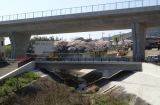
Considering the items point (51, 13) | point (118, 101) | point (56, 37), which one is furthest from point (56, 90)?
point (56, 37)

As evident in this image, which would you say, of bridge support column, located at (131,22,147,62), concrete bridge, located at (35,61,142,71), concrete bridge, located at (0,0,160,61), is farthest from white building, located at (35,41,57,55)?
bridge support column, located at (131,22,147,62)

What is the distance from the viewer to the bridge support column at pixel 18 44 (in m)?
41.8

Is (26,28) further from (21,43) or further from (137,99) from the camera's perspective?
(137,99)

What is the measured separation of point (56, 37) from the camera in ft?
332

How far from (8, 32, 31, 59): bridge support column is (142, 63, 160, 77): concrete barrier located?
98.5 feet

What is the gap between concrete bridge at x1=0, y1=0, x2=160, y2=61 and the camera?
29.5m

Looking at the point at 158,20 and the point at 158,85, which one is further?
the point at 158,20

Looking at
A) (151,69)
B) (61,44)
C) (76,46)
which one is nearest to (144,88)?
(151,69)

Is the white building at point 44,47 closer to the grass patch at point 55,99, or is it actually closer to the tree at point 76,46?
the tree at point 76,46

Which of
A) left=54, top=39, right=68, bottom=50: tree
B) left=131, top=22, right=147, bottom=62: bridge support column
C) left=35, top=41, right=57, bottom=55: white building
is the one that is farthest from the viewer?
left=54, top=39, right=68, bottom=50: tree

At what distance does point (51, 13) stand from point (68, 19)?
4225mm

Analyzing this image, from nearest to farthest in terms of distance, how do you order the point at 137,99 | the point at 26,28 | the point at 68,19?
the point at 137,99 → the point at 68,19 → the point at 26,28

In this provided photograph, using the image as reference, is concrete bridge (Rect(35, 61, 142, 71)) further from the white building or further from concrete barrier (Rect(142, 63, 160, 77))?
the white building

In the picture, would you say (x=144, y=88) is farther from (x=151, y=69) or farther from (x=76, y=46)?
(x=76, y=46)
